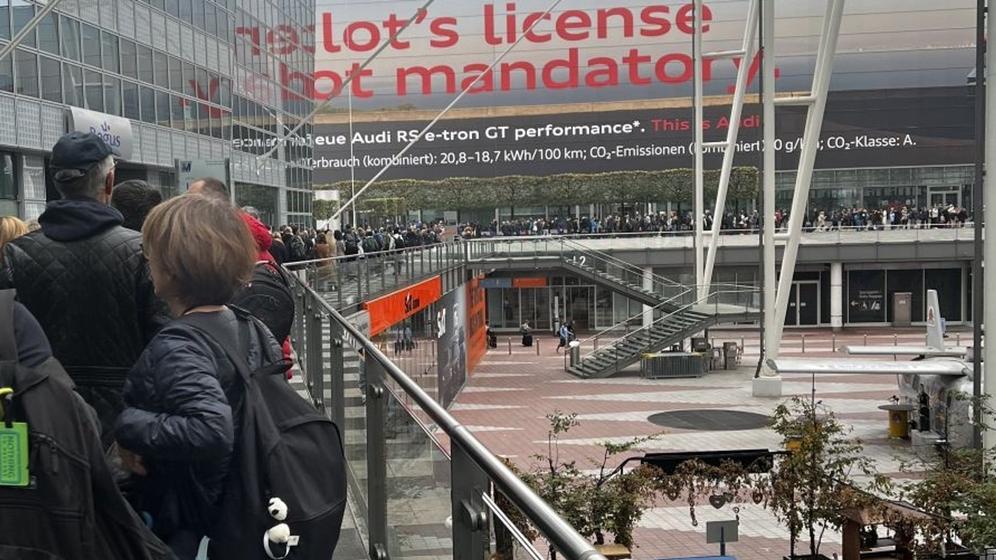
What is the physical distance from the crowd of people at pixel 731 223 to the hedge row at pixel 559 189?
1.37 meters

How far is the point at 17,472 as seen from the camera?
199cm

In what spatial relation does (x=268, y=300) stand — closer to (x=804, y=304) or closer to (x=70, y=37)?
(x=70, y=37)

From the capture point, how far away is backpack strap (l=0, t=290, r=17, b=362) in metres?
2.03

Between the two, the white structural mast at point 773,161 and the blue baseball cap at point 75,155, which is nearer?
the blue baseball cap at point 75,155

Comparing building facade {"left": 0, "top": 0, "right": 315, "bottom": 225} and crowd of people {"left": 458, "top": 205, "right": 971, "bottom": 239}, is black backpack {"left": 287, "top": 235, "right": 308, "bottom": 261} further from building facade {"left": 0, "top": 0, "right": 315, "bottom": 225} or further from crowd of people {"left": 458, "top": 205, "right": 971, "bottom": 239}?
crowd of people {"left": 458, "top": 205, "right": 971, "bottom": 239}

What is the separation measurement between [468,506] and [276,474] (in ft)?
1.52

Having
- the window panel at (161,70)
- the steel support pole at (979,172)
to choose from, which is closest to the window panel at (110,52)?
the window panel at (161,70)

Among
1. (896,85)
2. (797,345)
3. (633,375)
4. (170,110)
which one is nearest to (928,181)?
(896,85)

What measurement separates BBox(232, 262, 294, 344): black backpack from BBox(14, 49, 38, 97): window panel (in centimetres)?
1991

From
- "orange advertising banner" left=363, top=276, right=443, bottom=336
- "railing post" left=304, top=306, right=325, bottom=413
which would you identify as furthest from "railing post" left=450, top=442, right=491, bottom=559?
"orange advertising banner" left=363, top=276, right=443, bottom=336

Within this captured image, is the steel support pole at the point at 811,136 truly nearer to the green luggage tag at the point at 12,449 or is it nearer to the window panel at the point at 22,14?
the window panel at the point at 22,14

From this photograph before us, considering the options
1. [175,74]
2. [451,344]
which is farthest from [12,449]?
[175,74]

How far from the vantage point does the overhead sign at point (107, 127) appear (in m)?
22.2

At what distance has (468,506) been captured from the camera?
251 cm
